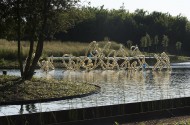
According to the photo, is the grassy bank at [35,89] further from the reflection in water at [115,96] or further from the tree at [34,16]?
the tree at [34,16]

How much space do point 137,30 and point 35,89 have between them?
54.0m

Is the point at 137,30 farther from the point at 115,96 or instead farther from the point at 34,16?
the point at 115,96

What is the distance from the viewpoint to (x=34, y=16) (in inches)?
669

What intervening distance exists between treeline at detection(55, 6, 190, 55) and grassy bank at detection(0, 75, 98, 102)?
44.0 metres

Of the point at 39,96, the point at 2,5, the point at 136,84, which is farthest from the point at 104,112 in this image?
the point at 136,84

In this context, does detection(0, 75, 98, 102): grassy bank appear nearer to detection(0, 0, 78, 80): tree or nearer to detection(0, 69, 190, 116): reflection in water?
detection(0, 69, 190, 116): reflection in water

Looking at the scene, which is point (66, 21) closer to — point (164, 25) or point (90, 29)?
point (90, 29)

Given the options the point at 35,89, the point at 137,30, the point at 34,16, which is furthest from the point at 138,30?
the point at 35,89

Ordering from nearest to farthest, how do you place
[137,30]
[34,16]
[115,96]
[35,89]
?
[35,89]
[115,96]
[34,16]
[137,30]

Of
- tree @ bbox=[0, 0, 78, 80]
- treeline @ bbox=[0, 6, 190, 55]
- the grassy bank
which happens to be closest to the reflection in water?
the grassy bank

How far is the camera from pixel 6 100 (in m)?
13.5

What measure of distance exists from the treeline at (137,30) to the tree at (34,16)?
140ft

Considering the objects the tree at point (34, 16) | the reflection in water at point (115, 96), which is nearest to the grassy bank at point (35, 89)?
the reflection in water at point (115, 96)

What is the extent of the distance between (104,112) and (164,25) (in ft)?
203
